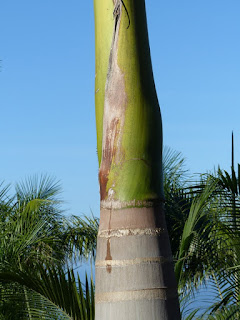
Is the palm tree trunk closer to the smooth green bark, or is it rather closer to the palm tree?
the smooth green bark

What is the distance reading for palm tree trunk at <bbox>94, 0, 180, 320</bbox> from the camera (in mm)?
2422

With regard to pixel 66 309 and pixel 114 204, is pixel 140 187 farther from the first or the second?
pixel 66 309

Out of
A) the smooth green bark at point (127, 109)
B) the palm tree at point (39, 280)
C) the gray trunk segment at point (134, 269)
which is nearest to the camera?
the gray trunk segment at point (134, 269)

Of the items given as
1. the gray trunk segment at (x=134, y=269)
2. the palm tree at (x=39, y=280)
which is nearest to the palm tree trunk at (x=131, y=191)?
the gray trunk segment at (x=134, y=269)

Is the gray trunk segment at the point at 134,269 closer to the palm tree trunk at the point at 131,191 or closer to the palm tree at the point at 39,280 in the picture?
the palm tree trunk at the point at 131,191

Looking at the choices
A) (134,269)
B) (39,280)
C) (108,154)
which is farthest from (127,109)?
(39,280)

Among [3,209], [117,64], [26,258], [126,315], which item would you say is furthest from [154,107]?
[3,209]

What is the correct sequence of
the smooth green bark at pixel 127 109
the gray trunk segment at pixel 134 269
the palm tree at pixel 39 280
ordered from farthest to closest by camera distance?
the palm tree at pixel 39 280
the smooth green bark at pixel 127 109
the gray trunk segment at pixel 134 269

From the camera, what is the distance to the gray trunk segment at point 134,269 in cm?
240

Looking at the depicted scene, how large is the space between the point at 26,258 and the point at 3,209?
1.14m

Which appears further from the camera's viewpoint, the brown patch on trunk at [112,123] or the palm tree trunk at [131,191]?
the brown patch on trunk at [112,123]

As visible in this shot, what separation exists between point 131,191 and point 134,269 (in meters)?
0.36

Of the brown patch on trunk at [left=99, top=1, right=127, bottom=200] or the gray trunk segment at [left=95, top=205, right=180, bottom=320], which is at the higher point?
the brown patch on trunk at [left=99, top=1, right=127, bottom=200]

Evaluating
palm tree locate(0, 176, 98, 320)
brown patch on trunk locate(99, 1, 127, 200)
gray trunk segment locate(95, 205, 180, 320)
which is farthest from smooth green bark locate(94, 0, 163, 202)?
palm tree locate(0, 176, 98, 320)
